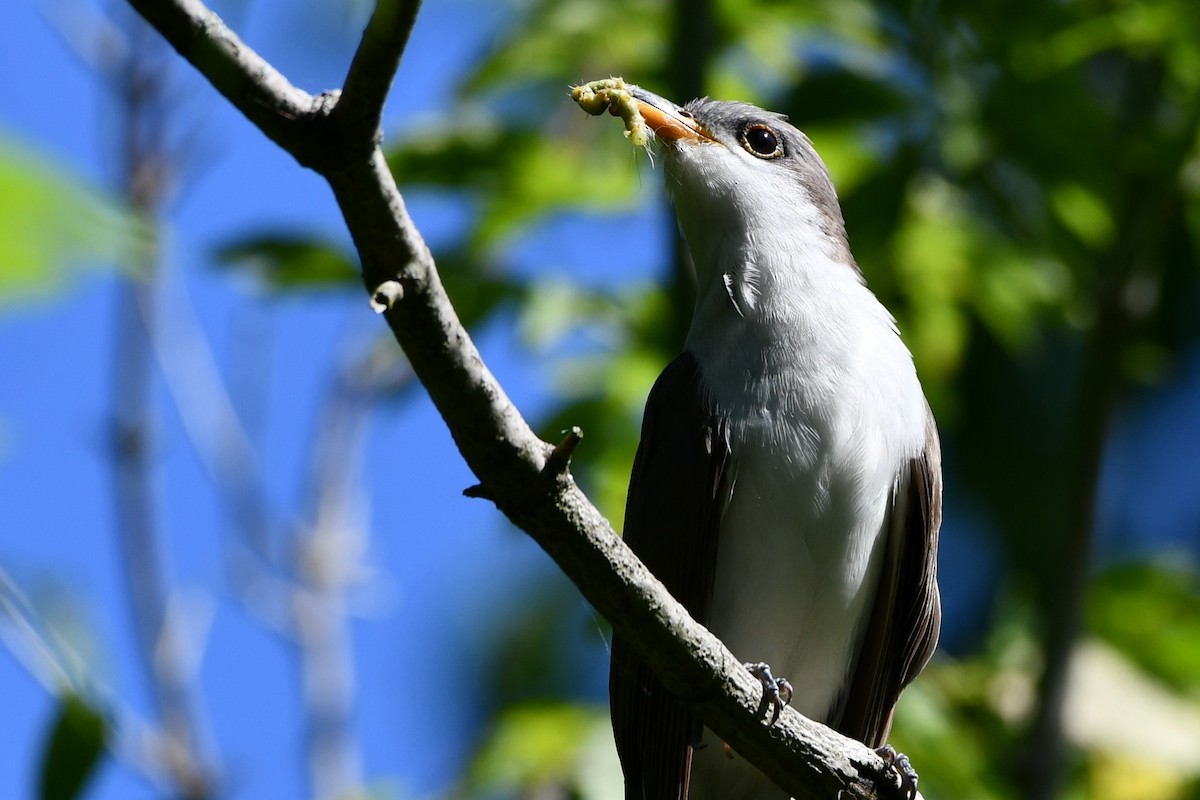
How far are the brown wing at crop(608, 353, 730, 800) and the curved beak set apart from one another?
1.05m

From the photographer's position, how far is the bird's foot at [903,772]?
3988 millimetres

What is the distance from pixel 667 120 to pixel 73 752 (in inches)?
134

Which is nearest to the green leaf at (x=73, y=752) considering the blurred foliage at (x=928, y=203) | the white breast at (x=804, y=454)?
the white breast at (x=804, y=454)

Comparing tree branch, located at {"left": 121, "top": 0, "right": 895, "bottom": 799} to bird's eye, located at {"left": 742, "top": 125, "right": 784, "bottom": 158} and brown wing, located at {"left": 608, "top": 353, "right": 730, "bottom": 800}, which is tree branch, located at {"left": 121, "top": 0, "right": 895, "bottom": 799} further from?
bird's eye, located at {"left": 742, "top": 125, "right": 784, "bottom": 158}

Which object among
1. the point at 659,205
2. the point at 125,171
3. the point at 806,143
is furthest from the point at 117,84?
the point at 806,143

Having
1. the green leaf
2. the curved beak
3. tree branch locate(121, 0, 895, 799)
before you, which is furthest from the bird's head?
the green leaf

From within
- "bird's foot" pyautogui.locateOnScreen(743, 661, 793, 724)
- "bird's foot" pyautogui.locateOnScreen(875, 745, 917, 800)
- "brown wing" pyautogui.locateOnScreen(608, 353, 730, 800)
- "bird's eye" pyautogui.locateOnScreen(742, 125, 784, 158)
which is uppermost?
"bird's eye" pyautogui.locateOnScreen(742, 125, 784, 158)

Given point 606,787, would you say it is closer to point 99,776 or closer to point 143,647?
point 99,776

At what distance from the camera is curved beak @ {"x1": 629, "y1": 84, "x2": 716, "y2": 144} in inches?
205

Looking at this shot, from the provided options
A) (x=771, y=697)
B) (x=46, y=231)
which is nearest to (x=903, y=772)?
(x=771, y=697)

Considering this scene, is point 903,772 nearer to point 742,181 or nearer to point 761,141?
point 742,181

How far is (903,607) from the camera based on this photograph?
5.11 m

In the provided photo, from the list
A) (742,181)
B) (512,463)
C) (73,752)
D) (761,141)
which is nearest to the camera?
(73,752)

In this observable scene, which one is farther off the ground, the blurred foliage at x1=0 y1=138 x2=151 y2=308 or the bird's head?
the bird's head
